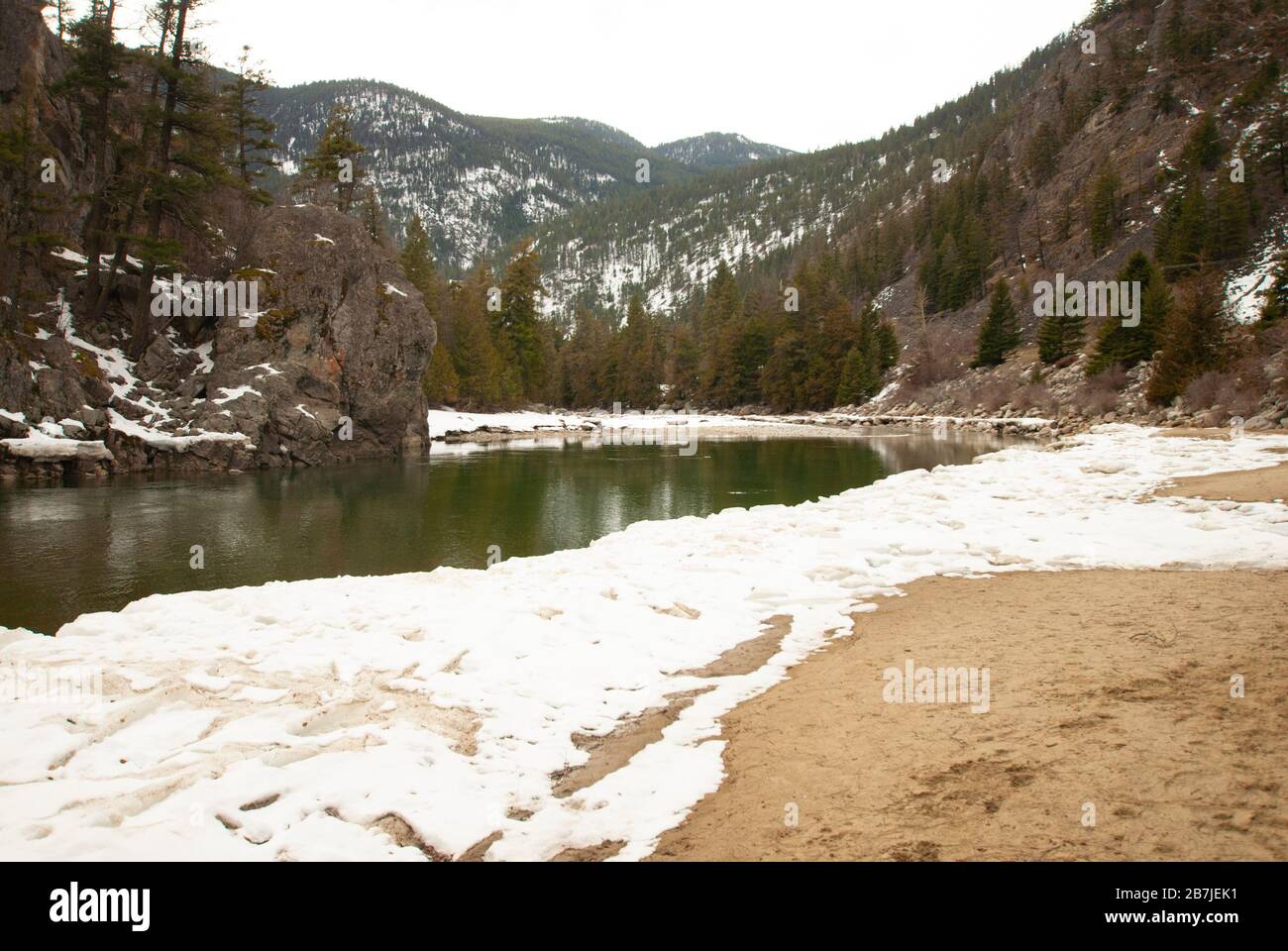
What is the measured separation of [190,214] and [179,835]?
4042cm

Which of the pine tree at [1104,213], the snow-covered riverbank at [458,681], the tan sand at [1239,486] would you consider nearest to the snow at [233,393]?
the snow-covered riverbank at [458,681]

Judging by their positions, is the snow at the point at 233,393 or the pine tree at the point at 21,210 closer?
the pine tree at the point at 21,210

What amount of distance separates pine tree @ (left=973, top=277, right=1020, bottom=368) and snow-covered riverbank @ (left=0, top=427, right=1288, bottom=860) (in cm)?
5712

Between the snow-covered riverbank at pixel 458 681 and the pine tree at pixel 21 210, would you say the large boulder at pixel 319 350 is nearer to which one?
the pine tree at pixel 21 210

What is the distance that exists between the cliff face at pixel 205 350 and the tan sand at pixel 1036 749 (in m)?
32.1

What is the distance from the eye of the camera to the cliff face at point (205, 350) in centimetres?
2734

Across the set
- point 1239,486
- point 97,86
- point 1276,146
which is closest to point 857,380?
point 1276,146

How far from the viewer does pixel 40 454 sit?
2589 cm

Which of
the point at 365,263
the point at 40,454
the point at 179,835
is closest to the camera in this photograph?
the point at 179,835

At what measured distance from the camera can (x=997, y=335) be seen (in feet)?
209

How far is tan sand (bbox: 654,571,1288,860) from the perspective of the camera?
3570 mm

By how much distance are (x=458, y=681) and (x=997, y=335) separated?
69.0m
